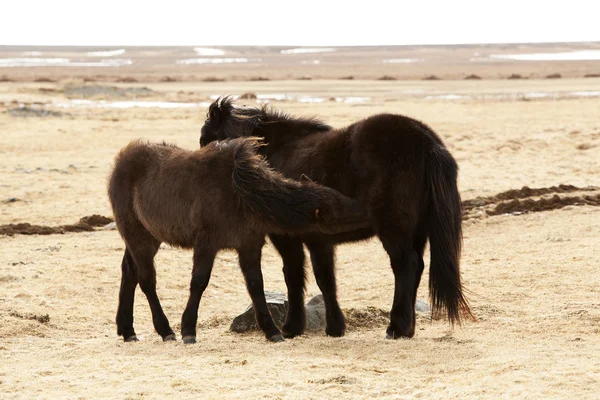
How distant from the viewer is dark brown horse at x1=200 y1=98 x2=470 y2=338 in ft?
20.3

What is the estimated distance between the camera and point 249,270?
20.5ft

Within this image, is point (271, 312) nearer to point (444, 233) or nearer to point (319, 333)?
point (319, 333)

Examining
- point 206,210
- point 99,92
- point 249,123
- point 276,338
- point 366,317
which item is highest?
point 249,123

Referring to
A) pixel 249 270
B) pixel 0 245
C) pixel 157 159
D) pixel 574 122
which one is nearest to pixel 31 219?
pixel 0 245

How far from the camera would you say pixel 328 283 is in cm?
680

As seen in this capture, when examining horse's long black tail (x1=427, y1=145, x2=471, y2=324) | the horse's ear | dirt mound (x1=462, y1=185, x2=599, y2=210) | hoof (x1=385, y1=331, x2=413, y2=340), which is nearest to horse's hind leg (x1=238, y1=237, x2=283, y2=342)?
hoof (x1=385, y1=331, x2=413, y2=340)

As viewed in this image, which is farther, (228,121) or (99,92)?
(99,92)

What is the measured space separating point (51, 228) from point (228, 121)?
469 cm

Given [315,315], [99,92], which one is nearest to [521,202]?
[315,315]

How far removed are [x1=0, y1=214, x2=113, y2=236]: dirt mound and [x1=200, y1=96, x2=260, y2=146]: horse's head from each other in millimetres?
4291

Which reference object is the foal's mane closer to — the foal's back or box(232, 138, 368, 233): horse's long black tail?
the foal's back

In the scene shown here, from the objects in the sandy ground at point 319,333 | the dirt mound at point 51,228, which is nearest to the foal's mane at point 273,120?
the sandy ground at point 319,333

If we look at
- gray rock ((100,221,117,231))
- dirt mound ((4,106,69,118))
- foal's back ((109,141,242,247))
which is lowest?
gray rock ((100,221,117,231))

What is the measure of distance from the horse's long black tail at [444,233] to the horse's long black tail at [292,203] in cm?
56
